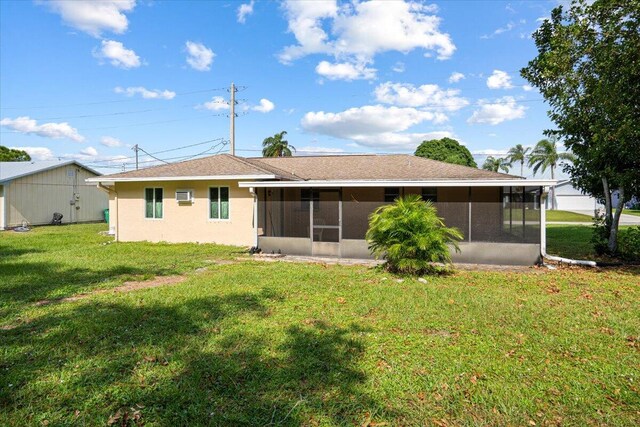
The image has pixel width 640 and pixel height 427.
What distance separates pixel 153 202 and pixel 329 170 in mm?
7010

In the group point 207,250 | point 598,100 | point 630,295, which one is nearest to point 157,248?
point 207,250

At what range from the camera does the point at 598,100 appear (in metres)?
8.89

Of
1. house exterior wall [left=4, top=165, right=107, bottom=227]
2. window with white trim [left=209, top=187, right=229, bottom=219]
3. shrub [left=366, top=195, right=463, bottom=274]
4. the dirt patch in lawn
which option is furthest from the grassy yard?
house exterior wall [left=4, top=165, right=107, bottom=227]

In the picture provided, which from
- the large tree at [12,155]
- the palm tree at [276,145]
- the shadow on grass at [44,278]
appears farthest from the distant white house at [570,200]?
the large tree at [12,155]

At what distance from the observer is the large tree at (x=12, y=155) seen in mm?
39987

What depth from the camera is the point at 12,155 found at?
41438mm

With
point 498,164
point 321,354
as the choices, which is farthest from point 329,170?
point 498,164

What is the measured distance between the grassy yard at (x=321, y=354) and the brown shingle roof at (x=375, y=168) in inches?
254

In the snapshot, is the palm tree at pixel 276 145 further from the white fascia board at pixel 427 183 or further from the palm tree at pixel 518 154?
the palm tree at pixel 518 154

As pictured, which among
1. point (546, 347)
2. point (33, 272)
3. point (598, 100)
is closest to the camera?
point (546, 347)

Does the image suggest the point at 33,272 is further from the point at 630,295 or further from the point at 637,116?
the point at 637,116

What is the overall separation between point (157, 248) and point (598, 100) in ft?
42.7

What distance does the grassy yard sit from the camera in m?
2.86

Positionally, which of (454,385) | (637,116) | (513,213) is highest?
(637,116)
